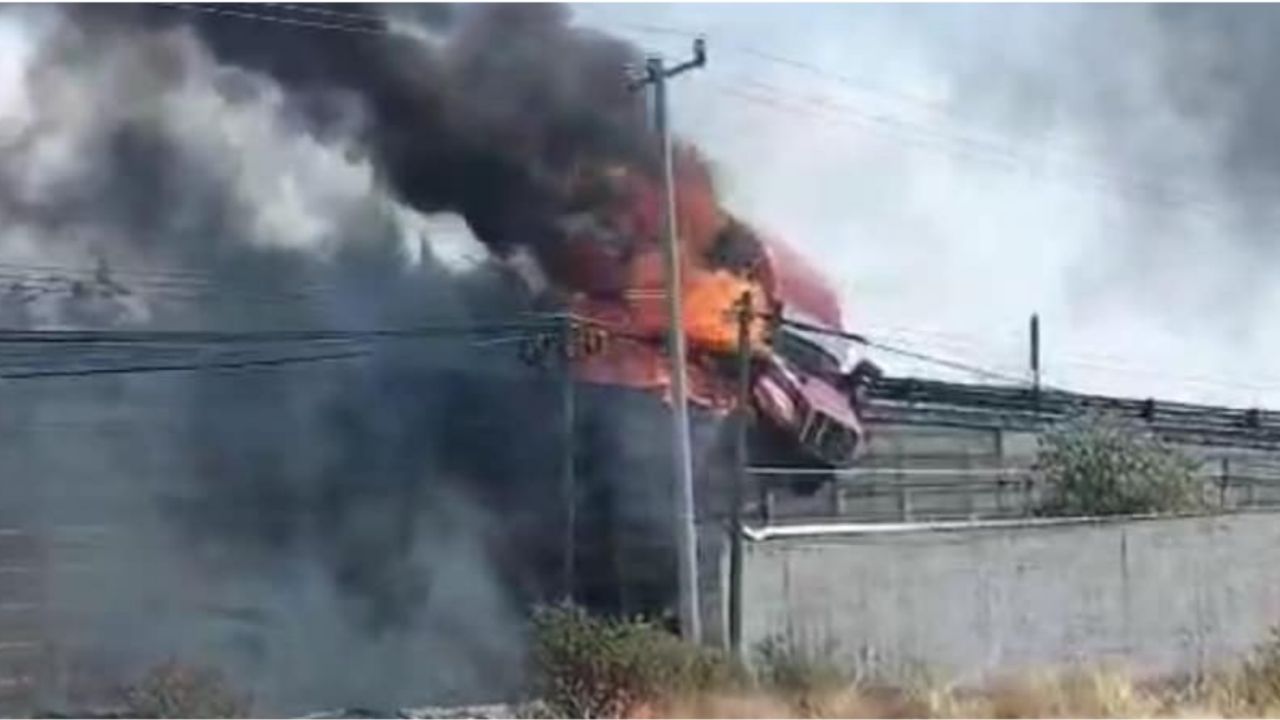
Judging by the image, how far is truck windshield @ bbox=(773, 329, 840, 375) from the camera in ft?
35.2

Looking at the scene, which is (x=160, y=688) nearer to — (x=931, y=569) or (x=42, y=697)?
(x=42, y=697)

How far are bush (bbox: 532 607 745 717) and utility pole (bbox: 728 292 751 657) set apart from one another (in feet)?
0.67

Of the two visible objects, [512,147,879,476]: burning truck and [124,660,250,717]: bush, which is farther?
[512,147,879,476]: burning truck

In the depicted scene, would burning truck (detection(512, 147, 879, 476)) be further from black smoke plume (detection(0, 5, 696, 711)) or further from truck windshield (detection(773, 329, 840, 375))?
black smoke plume (detection(0, 5, 696, 711))

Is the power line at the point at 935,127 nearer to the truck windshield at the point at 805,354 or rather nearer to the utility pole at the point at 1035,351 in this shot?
the utility pole at the point at 1035,351

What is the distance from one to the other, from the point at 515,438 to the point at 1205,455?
12.8 feet

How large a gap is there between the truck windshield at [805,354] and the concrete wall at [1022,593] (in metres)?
0.88

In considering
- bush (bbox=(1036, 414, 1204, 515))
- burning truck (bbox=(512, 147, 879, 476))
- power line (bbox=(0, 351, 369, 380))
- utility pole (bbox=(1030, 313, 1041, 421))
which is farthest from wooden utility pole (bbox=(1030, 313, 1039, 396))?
power line (bbox=(0, 351, 369, 380))

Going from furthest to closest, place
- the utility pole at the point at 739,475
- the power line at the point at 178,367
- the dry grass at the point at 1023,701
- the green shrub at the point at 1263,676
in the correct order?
1. the green shrub at the point at 1263,676
2. the power line at the point at 178,367
3. the utility pole at the point at 739,475
4. the dry grass at the point at 1023,701

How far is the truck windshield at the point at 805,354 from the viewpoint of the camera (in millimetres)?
10742

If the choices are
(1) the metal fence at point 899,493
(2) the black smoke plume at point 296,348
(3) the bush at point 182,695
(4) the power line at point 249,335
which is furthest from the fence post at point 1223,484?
(3) the bush at point 182,695

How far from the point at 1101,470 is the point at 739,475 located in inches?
85.2

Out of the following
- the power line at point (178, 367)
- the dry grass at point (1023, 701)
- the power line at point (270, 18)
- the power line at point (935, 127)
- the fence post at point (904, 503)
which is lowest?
the dry grass at point (1023, 701)

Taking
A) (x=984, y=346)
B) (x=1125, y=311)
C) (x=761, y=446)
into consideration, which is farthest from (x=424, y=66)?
(x=1125, y=311)
